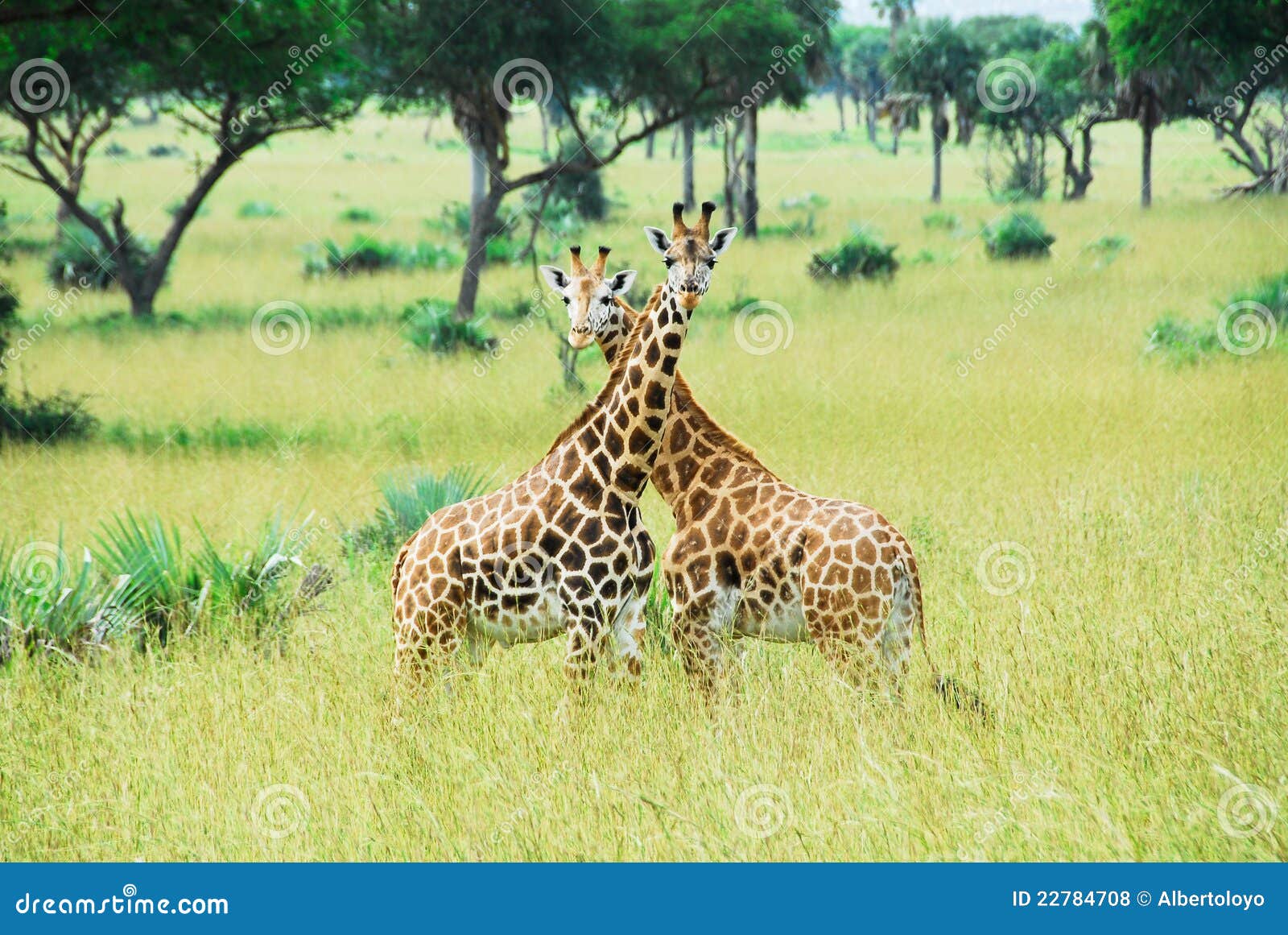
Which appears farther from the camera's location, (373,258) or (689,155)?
(689,155)

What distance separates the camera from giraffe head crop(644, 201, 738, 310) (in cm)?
513

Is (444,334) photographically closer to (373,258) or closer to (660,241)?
(373,258)

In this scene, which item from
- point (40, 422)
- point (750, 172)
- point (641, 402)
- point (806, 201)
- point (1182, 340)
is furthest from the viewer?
point (806, 201)

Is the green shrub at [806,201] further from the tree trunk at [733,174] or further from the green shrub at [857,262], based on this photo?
the green shrub at [857,262]

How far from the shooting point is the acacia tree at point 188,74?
13.9 metres

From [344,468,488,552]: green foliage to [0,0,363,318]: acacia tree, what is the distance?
22.9ft

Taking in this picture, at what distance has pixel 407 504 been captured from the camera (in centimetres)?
825

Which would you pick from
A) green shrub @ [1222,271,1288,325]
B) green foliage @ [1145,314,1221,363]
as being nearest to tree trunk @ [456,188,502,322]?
green foliage @ [1145,314,1221,363]

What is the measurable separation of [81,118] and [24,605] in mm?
18437

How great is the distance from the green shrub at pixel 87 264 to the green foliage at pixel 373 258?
320cm

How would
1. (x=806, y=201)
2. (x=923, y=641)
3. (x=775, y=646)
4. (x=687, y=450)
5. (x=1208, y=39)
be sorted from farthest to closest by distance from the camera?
(x=806, y=201) < (x=1208, y=39) < (x=775, y=646) < (x=687, y=450) < (x=923, y=641)

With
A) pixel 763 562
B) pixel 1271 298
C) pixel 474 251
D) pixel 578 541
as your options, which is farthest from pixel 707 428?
pixel 474 251

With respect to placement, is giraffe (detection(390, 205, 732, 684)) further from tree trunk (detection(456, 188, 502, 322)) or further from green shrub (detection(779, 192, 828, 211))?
green shrub (detection(779, 192, 828, 211))

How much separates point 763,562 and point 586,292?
1283 millimetres
